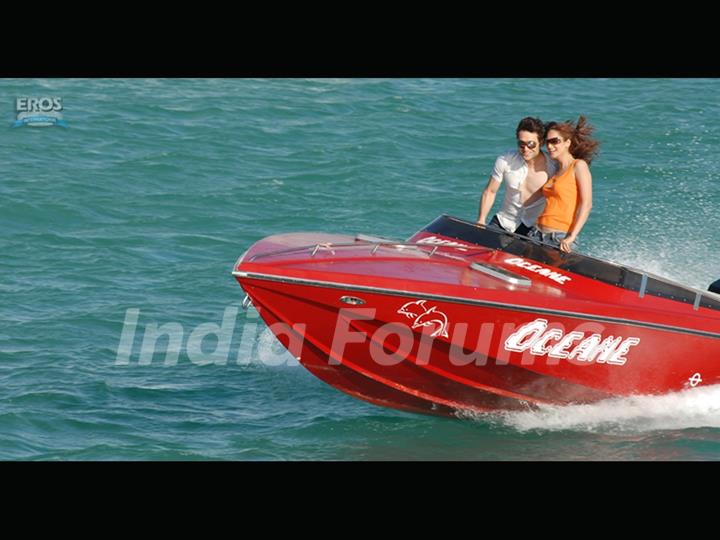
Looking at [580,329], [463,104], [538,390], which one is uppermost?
[463,104]

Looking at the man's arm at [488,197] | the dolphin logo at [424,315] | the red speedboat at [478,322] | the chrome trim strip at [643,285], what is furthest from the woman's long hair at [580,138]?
the dolphin logo at [424,315]

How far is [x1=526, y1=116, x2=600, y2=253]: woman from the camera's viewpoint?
888 centimetres

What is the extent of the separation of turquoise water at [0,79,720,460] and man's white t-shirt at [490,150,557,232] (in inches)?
61.8

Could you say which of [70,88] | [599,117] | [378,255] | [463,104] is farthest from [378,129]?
[378,255]

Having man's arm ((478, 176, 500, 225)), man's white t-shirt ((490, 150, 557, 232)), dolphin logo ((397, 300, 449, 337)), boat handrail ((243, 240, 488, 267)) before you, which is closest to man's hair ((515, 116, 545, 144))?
man's white t-shirt ((490, 150, 557, 232))

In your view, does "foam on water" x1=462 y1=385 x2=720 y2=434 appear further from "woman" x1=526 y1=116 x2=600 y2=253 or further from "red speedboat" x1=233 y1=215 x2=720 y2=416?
"woman" x1=526 y1=116 x2=600 y2=253

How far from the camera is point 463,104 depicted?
19.4 m

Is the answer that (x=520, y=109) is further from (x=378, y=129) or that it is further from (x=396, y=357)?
(x=396, y=357)

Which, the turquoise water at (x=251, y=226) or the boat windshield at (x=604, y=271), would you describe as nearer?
the boat windshield at (x=604, y=271)

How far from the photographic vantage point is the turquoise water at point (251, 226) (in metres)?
9.11

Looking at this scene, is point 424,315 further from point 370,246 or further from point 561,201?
point 561,201

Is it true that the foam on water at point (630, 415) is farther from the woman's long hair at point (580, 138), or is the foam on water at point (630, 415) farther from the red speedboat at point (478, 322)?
the woman's long hair at point (580, 138)

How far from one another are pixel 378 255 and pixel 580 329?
5.17 feet

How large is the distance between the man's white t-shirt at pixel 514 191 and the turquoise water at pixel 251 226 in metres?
1.57
